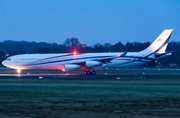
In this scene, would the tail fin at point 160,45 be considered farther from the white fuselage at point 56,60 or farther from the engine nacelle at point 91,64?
the engine nacelle at point 91,64

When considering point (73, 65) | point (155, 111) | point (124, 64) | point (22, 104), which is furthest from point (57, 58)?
point (155, 111)

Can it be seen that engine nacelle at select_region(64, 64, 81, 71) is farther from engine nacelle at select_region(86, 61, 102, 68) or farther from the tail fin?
the tail fin

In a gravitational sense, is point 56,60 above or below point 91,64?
above

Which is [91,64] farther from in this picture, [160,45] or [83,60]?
[160,45]

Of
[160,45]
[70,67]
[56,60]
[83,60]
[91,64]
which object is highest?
[160,45]

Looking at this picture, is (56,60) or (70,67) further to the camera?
(56,60)

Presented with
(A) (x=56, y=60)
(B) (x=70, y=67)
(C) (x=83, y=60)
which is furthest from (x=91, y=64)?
(A) (x=56, y=60)

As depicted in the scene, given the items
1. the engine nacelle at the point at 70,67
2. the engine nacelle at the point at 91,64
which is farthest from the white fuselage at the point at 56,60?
the engine nacelle at the point at 70,67

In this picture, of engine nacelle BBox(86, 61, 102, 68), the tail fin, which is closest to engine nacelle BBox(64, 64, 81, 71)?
engine nacelle BBox(86, 61, 102, 68)

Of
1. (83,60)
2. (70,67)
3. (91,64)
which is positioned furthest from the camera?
(83,60)

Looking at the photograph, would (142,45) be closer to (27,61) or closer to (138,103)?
(27,61)

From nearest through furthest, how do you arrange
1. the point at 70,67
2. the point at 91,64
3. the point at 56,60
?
the point at 70,67 → the point at 91,64 → the point at 56,60

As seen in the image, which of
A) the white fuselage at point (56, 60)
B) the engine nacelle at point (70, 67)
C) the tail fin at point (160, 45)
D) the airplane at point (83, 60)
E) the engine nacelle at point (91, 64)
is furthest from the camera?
the tail fin at point (160, 45)

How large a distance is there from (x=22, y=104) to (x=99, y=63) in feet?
75.7
